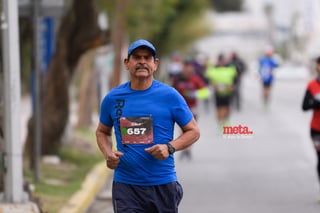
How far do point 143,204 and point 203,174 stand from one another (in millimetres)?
9270

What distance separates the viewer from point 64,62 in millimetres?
16312

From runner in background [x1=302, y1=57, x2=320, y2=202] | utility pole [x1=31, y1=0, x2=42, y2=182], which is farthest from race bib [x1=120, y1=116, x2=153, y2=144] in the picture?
utility pole [x1=31, y1=0, x2=42, y2=182]

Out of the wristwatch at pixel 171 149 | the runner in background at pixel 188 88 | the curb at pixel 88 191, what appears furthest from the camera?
the runner in background at pixel 188 88

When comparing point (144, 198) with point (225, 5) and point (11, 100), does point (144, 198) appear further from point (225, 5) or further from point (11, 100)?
point (225, 5)

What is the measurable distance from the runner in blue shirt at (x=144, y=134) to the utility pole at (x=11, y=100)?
134 inches

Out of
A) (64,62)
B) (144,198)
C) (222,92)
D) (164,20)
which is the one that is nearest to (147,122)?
(144,198)

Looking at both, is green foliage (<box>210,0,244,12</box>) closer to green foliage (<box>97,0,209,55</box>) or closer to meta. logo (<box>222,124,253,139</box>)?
green foliage (<box>97,0,209,55</box>)

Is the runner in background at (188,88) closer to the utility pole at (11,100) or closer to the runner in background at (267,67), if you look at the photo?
the utility pole at (11,100)

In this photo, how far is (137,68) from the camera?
23.2 ft

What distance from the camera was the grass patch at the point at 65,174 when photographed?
1271cm

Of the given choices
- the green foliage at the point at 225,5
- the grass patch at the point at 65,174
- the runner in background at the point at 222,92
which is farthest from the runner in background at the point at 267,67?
the green foliage at the point at 225,5

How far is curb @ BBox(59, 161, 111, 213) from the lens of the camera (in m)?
12.2

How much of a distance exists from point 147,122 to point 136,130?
3.7 inches

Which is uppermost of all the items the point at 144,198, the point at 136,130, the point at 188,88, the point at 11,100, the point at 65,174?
the point at 136,130
